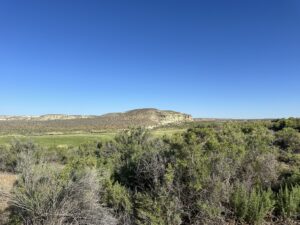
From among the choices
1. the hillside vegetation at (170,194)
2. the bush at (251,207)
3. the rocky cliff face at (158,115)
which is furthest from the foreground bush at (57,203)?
the rocky cliff face at (158,115)

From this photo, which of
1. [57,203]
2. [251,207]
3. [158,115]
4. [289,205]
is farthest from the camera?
[158,115]

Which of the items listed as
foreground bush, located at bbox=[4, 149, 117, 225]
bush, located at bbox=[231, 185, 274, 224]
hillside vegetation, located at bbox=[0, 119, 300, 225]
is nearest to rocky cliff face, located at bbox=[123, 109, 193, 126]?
hillside vegetation, located at bbox=[0, 119, 300, 225]

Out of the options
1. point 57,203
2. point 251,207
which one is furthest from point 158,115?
point 57,203

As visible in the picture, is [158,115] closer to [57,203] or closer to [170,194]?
[170,194]

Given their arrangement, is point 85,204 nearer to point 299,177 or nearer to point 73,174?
point 73,174

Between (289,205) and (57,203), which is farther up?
(57,203)

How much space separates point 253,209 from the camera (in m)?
6.03

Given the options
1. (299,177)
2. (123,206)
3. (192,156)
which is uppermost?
(192,156)

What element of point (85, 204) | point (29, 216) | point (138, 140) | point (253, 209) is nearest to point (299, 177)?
point (253, 209)

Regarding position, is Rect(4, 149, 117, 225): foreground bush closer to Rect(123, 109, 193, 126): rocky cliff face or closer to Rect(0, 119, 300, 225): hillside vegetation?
Rect(0, 119, 300, 225): hillside vegetation

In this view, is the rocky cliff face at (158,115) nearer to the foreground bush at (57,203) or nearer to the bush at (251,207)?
the bush at (251,207)

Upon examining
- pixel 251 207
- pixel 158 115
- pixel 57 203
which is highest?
pixel 158 115

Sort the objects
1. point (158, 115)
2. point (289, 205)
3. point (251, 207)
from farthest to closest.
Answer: point (158, 115) < point (289, 205) < point (251, 207)

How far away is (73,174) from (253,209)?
4082 mm
